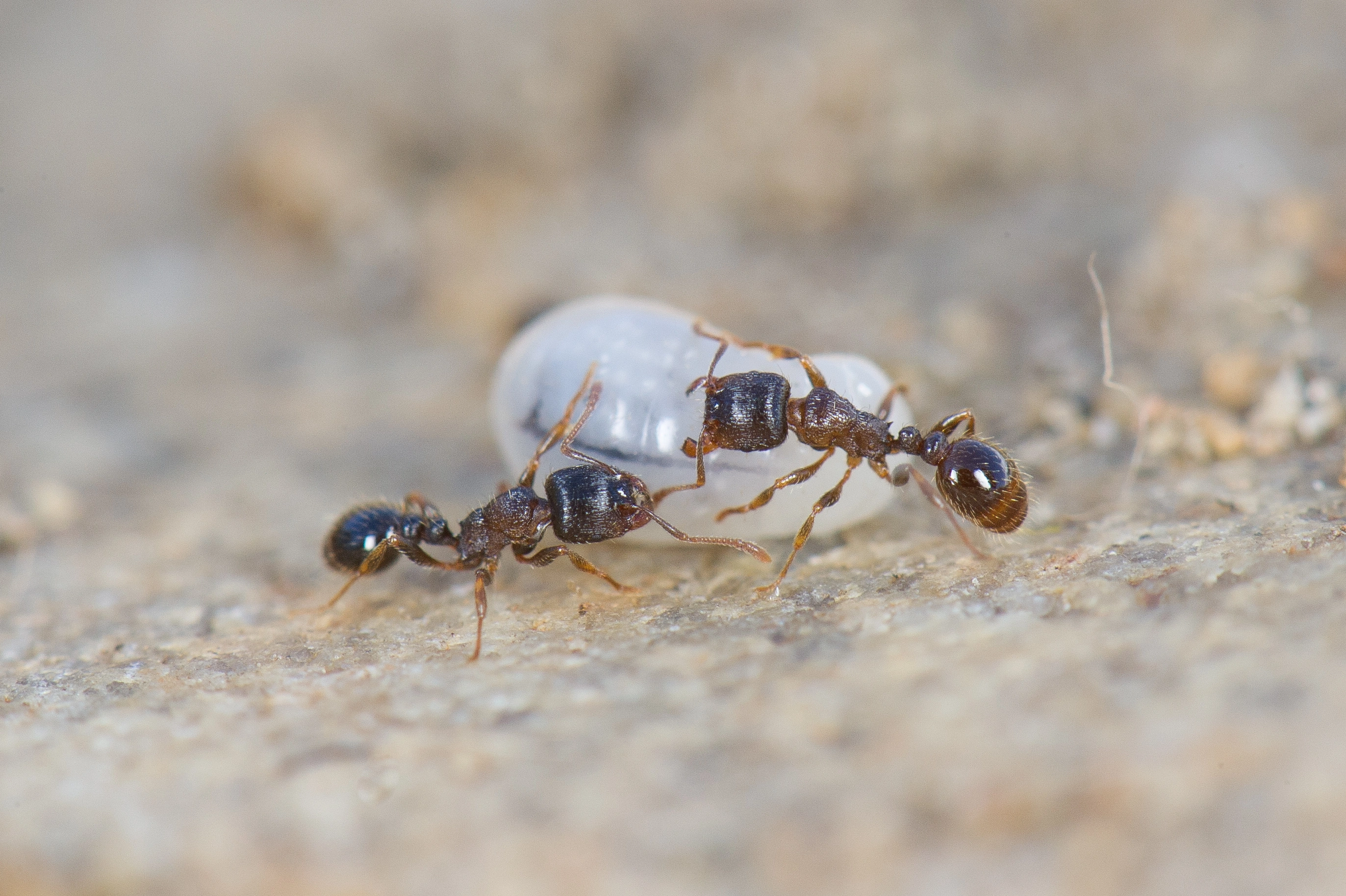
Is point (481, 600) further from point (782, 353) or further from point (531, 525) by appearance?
point (782, 353)

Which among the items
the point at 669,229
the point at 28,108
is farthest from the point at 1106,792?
the point at 28,108

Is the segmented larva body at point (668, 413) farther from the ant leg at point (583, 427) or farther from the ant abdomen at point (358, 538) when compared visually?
the ant abdomen at point (358, 538)

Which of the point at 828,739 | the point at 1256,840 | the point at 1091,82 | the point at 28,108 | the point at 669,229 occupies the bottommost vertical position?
the point at 1256,840

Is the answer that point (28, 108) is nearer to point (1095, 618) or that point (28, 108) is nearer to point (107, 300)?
point (107, 300)

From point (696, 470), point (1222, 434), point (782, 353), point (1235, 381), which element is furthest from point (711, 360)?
point (1235, 381)

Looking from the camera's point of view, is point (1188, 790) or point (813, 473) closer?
point (1188, 790)

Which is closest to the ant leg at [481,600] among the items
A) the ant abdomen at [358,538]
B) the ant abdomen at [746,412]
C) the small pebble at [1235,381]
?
the ant abdomen at [358,538]

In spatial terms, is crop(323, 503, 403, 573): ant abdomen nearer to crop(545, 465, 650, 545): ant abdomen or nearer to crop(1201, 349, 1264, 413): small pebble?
crop(545, 465, 650, 545): ant abdomen

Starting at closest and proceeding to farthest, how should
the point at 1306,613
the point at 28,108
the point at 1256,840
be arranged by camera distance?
the point at 1256,840, the point at 1306,613, the point at 28,108
